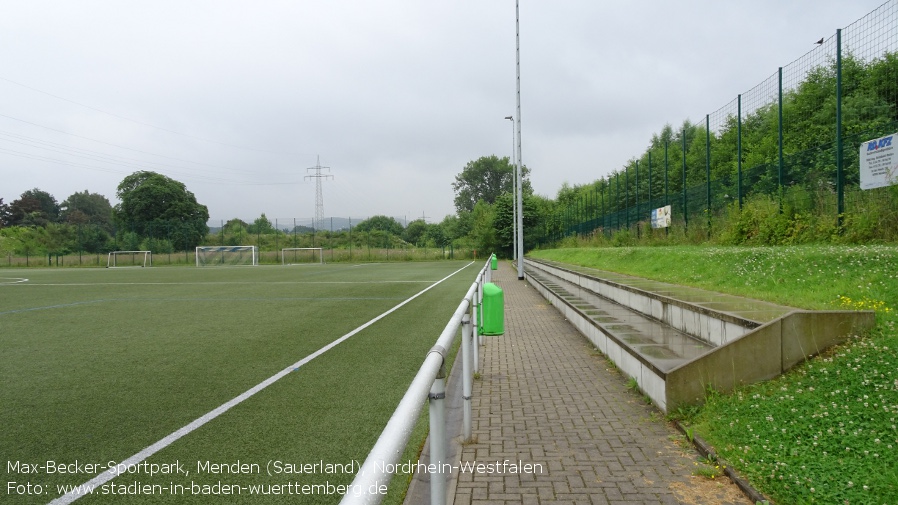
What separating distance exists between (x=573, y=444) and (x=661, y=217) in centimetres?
1450

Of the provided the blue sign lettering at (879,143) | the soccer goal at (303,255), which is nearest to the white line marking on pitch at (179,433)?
the blue sign lettering at (879,143)

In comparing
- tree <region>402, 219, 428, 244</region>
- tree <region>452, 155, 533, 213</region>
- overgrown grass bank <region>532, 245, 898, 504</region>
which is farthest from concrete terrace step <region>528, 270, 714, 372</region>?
tree <region>402, 219, 428, 244</region>

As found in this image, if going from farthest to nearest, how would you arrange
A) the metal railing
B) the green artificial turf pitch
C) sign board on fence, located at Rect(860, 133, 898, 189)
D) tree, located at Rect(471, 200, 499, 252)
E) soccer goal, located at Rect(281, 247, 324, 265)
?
soccer goal, located at Rect(281, 247, 324, 265) < tree, located at Rect(471, 200, 499, 252) < sign board on fence, located at Rect(860, 133, 898, 189) < the green artificial turf pitch < the metal railing

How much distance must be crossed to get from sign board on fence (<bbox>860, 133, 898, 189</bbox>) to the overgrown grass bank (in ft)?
7.20

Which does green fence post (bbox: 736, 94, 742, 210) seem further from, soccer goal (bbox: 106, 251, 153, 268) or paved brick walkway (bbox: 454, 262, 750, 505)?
soccer goal (bbox: 106, 251, 153, 268)

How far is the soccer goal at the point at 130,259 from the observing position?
50.3m

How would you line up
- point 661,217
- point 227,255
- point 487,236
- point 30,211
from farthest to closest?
point 30,211 < point 487,236 < point 227,255 < point 661,217

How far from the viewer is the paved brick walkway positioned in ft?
10.0

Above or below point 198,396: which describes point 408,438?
above

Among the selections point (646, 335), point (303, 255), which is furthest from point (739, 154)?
point (303, 255)

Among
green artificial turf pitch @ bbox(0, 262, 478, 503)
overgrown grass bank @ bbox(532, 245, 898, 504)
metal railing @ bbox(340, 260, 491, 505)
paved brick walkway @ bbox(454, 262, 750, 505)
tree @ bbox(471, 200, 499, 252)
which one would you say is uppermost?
tree @ bbox(471, 200, 499, 252)

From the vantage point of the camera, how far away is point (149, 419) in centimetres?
439

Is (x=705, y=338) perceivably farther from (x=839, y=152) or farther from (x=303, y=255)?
(x=303, y=255)

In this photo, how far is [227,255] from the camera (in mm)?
51312
